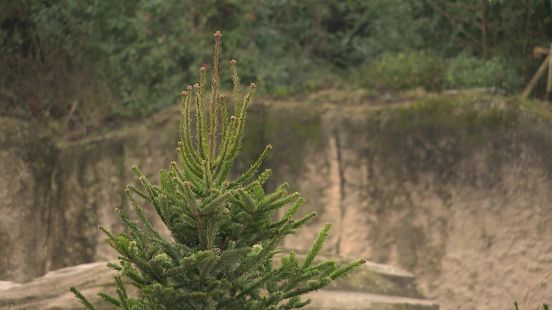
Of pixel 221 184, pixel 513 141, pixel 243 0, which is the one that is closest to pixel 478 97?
pixel 513 141

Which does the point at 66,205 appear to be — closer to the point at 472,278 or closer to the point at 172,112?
the point at 172,112

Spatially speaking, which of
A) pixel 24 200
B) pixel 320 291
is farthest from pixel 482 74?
pixel 24 200

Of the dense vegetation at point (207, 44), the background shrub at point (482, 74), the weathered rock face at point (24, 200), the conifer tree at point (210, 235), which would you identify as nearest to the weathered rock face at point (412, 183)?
the weathered rock face at point (24, 200)

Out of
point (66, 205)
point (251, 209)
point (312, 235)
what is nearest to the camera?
point (251, 209)

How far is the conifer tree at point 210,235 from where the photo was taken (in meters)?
6.15

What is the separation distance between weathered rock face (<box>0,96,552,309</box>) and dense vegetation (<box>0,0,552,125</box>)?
118 cm

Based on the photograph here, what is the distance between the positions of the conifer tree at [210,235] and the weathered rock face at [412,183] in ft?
19.2

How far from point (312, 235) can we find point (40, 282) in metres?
4.06

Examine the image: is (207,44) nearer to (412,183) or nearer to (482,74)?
(482,74)

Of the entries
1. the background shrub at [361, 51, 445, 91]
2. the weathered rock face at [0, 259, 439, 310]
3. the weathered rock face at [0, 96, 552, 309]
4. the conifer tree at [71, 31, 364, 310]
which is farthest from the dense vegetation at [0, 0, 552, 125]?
the conifer tree at [71, 31, 364, 310]

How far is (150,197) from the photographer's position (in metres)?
6.39

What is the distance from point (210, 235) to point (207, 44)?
8.75 metres

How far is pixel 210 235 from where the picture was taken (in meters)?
6.25

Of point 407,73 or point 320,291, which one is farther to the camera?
point 407,73
